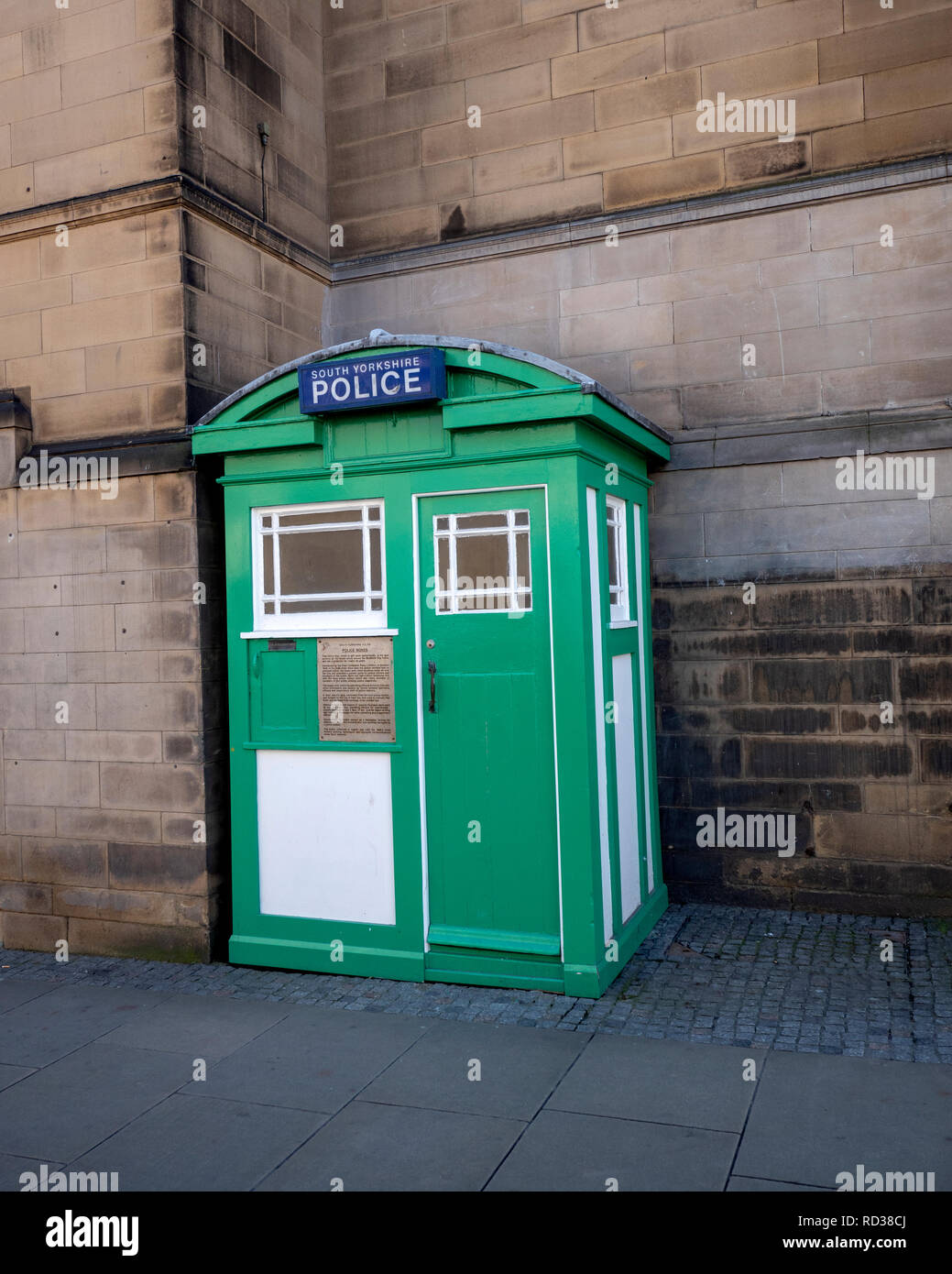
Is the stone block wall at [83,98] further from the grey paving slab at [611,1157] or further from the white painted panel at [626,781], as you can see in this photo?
the grey paving slab at [611,1157]

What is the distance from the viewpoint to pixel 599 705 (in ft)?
18.2

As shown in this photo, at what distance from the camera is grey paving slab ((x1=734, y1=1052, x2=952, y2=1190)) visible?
3.64 meters

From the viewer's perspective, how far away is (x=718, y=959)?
5840mm

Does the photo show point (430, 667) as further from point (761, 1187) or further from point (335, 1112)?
point (761, 1187)

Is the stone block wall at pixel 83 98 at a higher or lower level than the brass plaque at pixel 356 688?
higher

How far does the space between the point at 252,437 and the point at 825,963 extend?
435 centimetres

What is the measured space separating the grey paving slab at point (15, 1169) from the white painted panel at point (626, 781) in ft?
10.5

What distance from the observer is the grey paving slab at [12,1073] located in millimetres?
4605

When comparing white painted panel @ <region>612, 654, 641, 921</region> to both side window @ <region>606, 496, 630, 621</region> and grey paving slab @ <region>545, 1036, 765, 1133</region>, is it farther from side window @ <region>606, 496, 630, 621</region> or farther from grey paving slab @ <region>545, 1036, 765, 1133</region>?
grey paving slab @ <region>545, 1036, 765, 1133</region>
